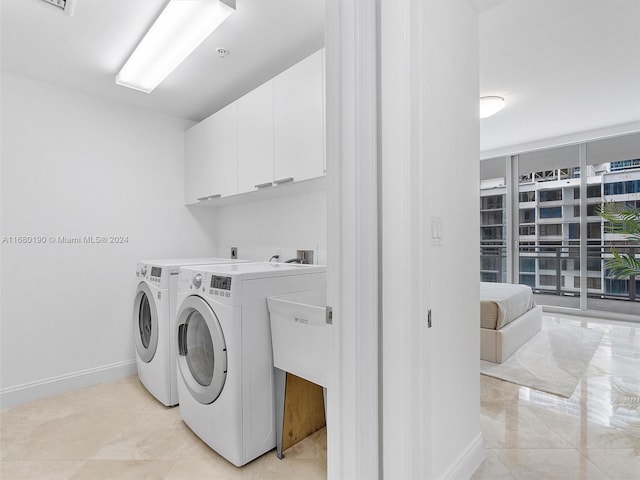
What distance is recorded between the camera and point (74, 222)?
8.94 feet

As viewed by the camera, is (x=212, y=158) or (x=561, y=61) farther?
(x=212, y=158)

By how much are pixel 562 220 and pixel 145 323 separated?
5.29 m

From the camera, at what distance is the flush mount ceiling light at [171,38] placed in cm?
170

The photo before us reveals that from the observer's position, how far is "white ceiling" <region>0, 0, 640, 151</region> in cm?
187

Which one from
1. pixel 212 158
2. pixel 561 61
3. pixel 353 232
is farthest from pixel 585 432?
pixel 212 158

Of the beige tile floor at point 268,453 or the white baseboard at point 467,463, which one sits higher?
the white baseboard at point 467,463

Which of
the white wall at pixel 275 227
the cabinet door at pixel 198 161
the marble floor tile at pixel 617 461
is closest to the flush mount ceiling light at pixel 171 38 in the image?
the cabinet door at pixel 198 161

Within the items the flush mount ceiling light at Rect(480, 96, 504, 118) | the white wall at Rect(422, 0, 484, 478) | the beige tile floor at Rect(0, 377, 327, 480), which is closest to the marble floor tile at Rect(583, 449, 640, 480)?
the white wall at Rect(422, 0, 484, 478)

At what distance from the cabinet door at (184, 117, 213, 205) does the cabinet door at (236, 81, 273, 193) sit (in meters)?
0.50

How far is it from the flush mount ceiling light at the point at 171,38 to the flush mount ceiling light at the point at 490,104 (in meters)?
2.53

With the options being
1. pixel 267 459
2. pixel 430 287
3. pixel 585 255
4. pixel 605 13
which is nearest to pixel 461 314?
pixel 430 287

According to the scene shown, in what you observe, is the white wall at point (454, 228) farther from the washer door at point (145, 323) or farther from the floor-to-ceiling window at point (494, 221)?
the floor-to-ceiling window at point (494, 221)

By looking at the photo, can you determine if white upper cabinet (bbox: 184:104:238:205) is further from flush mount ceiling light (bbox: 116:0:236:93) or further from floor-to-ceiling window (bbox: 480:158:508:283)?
floor-to-ceiling window (bbox: 480:158:508:283)

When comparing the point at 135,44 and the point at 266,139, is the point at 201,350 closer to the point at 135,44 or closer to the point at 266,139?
the point at 266,139
